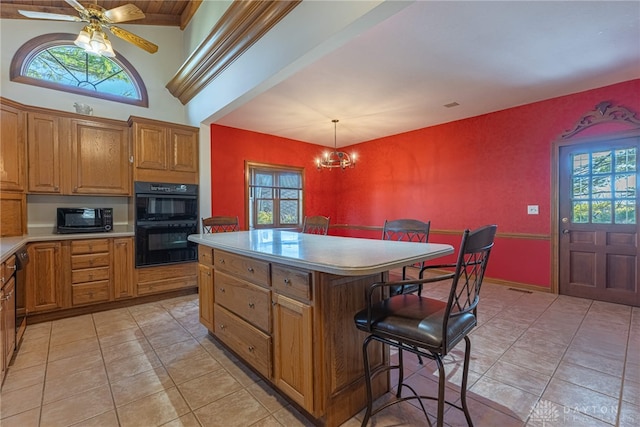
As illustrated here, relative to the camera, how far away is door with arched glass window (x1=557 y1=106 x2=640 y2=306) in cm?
335

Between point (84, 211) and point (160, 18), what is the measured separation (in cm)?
295

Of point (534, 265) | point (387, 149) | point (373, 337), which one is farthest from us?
point (387, 149)

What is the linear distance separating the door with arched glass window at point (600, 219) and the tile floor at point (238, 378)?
0.60 meters

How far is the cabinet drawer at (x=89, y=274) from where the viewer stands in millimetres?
3176

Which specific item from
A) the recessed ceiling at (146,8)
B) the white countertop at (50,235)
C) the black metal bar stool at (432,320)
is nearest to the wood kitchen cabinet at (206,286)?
the black metal bar stool at (432,320)

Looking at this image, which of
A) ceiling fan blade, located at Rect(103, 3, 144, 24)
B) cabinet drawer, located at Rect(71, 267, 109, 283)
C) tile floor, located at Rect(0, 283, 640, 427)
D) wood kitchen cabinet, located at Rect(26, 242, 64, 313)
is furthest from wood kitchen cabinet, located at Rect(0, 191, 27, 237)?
ceiling fan blade, located at Rect(103, 3, 144, 24)

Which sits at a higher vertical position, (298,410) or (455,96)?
(455,96)

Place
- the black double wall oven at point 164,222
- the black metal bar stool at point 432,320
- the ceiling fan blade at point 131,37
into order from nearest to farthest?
the black metal bar stool at point 432,320, the ceiling fan blade at point 131,37, the black double wall oven at point 164,222

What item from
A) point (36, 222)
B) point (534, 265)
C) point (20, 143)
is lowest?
point (534, 265)

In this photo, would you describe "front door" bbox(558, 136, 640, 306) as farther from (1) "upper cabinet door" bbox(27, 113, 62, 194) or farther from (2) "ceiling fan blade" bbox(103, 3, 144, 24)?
(1) "upper cabinet door" bbox(27, 113, 62, 194)

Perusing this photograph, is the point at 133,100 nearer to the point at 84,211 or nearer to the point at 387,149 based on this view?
the point at 84,211

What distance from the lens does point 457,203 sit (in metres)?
4.75

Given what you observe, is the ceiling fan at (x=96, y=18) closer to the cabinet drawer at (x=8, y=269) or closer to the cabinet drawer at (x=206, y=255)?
the cabinet drawer at (x=8, y=269)

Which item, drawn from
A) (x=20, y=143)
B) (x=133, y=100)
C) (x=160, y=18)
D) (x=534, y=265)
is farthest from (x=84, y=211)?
(x=534, y=265)
